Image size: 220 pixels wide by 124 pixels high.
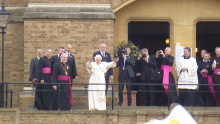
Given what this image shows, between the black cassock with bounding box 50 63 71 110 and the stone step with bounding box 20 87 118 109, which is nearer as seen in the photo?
the black cassock with bounding box 50 63 71 110

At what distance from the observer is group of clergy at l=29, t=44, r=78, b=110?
13422 mm

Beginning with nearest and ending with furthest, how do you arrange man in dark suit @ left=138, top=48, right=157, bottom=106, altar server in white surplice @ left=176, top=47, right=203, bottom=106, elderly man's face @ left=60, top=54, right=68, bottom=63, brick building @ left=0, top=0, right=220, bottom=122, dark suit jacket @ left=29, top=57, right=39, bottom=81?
elderly man's face @ left=60, top=54, right=68, bottom=63 → altar server in white surplice @ left=176, top=47, right=203, bottom=106 → man in dark suit @ left=138, top=48, right=157, bottom=106 → dark suit jacket @ left=29, top=57, right=39, bottom=81 → brick building @ left=0, top=0, right=220, bottom=122

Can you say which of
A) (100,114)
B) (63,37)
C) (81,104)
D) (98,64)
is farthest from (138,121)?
(63,37)

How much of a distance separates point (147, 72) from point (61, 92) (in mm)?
2531

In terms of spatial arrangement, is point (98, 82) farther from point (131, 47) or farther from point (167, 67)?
point (131, 47)

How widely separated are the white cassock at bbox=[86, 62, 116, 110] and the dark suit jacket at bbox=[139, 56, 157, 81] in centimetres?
130

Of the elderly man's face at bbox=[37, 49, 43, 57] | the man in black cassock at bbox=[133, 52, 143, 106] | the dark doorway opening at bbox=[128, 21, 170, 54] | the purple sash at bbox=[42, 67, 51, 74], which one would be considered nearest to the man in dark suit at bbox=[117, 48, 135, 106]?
the man in black cassock at bbox=[133, 52, 143, 106]

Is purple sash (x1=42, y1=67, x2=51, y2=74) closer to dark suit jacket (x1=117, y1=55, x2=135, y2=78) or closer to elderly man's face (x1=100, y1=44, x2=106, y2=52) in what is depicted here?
elderly man's face (x1=100, y1=44, x2=106, y2=52)

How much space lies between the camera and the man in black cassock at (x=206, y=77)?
48.0ft

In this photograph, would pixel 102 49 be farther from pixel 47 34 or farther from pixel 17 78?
pixel 17 78

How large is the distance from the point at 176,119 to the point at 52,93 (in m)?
10.6

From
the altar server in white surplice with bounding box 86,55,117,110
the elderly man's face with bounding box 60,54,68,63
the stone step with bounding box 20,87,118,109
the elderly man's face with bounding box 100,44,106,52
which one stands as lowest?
the stone step with bounding box 20,87,118,109

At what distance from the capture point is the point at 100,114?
13.2m

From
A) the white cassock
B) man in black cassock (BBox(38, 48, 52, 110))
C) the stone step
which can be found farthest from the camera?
the stone step
